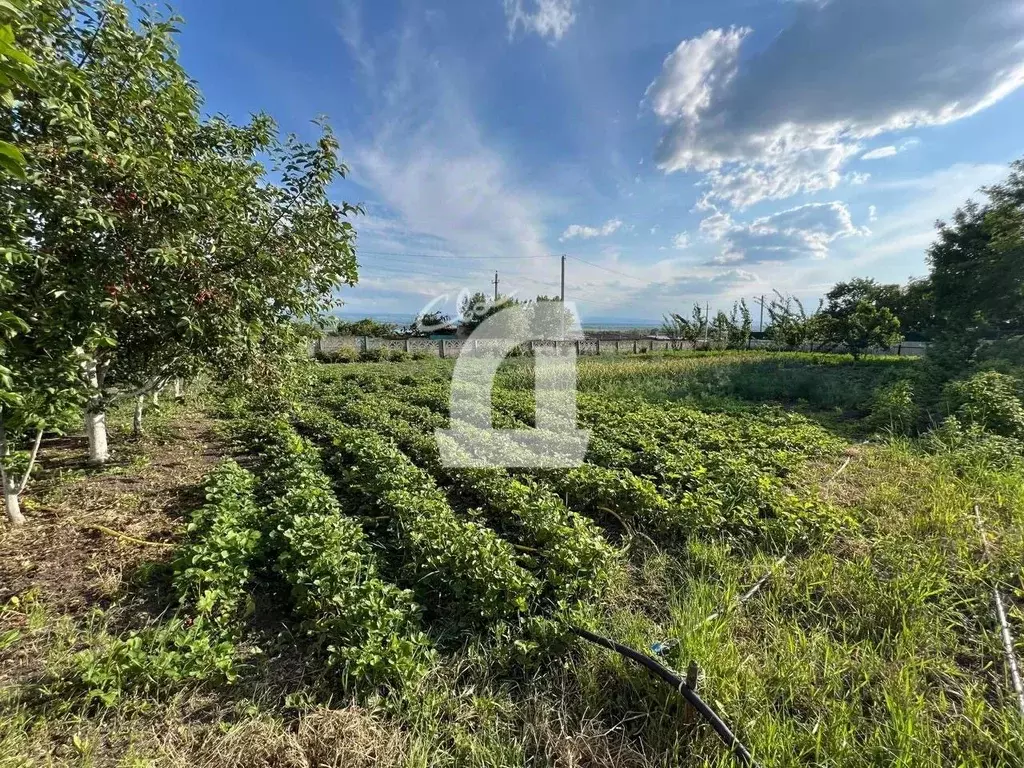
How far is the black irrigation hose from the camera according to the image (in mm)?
1688

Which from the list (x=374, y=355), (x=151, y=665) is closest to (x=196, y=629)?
(x=151, y=665)

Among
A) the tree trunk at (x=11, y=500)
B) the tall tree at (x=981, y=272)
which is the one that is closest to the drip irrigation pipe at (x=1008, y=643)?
the tree trunk at (x=11, y=500)

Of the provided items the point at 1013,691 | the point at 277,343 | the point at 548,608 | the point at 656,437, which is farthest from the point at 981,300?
the point at 277,343

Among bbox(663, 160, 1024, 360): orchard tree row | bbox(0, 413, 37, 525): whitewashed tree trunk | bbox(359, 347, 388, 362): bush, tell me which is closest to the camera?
bbox(0, 413, 37, 525): whitewashed tree trunk

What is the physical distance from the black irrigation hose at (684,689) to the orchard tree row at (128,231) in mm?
3199

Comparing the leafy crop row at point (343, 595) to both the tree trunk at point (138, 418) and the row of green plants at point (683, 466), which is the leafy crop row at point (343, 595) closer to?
the row of green plants at point (683, 466)

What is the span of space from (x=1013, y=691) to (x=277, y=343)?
5700 millimetres

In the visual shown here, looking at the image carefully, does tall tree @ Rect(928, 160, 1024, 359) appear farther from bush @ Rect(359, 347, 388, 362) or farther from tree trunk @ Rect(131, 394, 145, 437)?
bush @ Rect(359, 347, 388, 362)

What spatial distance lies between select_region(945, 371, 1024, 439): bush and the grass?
2685 mm

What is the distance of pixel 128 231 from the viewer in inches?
121

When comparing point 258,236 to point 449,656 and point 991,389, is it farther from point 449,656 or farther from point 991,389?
point 991,389

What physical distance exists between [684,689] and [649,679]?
0.25 meters

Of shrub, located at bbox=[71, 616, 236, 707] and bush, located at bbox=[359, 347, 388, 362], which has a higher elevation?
bush, located at bbox=[359, 347, 388, 362]

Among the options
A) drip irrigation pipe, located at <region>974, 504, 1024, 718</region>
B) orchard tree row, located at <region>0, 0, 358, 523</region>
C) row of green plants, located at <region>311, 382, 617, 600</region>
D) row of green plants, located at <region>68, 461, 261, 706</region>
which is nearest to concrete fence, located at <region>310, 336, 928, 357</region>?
row of green plants, located at <region>311, 382, 617, 600</region>
